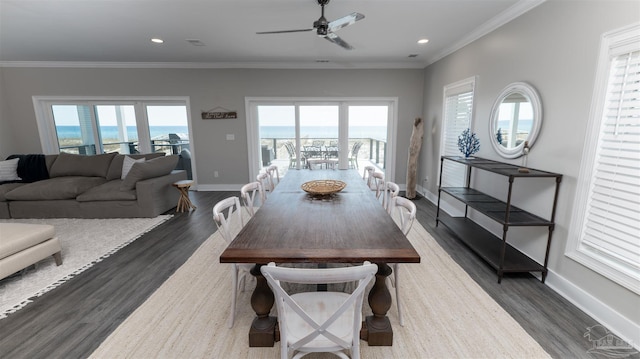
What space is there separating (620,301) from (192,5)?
13.9 ft

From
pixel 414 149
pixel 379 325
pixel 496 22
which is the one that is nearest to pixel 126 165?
pixel 379 325

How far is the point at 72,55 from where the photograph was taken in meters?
4.77

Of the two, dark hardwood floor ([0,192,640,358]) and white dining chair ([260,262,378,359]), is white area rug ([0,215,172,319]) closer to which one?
dark hardwood floor ([0,192,640,358])

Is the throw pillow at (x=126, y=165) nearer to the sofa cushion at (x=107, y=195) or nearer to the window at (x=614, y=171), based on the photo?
the sofa cushion at (x=107, y=195)

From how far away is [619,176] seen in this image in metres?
1.85

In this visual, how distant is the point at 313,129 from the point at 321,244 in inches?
181

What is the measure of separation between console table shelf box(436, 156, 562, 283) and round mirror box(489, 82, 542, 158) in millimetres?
211

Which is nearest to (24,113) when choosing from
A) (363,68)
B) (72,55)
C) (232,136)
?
(72,55)

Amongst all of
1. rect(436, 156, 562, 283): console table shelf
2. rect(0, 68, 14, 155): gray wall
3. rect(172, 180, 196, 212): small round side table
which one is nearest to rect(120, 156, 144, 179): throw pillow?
rect(172, 180, 196, 212): small round side table

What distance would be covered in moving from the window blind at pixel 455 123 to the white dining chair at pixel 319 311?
10.7 feet

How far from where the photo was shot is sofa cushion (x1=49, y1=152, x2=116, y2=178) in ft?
15.3

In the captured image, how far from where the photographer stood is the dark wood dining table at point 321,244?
1.43m

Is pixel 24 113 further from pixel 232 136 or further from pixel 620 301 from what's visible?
pixel 620 301

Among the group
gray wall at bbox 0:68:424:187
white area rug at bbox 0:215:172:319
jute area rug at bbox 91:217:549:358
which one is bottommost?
jute area rug at bbox 91:217:549:358
